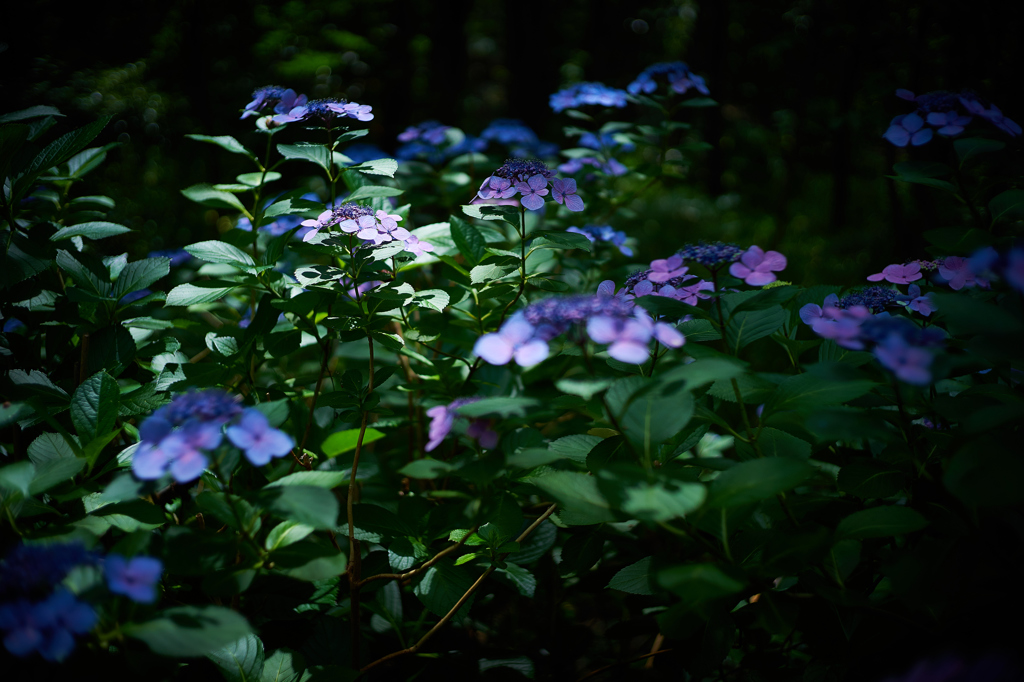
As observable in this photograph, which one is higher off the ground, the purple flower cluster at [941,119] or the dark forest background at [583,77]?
the purple flower cluster at [941,119]

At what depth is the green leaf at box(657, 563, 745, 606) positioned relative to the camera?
22.8 inches

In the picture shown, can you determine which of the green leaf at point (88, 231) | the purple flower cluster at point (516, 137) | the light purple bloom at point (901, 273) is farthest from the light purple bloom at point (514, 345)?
the purple flower cluster at point (516, 137)

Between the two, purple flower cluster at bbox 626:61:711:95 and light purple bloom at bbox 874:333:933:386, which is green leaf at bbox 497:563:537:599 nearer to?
light purple bloom at bbox 874:333:933:386

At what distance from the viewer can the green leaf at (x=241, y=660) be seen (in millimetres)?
834

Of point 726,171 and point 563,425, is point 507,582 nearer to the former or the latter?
point 563,425

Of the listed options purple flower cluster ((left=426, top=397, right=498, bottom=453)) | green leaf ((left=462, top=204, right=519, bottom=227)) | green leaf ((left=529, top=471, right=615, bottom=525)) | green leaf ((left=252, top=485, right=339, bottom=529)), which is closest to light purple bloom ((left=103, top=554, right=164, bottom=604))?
green leaf ((left=252, top=485, right=339, bottom=529))

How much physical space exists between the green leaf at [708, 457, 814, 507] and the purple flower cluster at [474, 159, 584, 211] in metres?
0.46

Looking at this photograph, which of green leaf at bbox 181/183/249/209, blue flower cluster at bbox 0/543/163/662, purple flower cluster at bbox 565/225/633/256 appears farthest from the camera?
purple flower cluster at bbox 565/225/633/256

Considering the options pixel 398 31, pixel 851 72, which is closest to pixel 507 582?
pixel 851 72

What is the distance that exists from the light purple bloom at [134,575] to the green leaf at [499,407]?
0.33 m

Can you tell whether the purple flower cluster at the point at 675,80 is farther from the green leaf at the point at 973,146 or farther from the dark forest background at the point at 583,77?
the green leaf at the point at 973,146

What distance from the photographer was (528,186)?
2.91 feet

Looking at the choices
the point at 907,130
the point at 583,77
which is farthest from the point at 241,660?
the point at 583,77

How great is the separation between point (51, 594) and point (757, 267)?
0.96m
